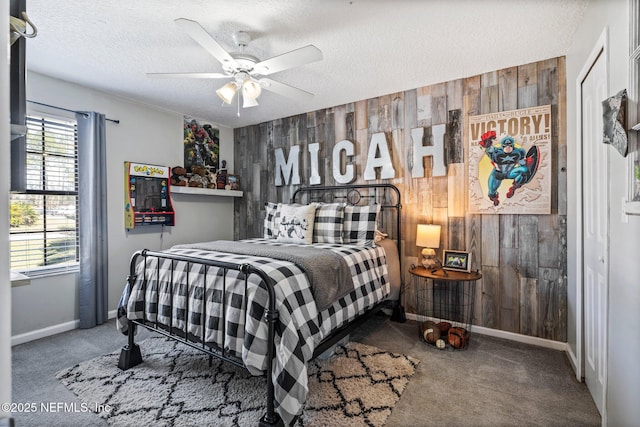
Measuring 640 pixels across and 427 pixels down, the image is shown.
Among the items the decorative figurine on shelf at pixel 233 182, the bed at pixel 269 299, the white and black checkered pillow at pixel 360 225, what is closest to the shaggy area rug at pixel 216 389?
the bed at pixel 269 299

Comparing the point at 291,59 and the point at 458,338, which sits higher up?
the point at 291,59

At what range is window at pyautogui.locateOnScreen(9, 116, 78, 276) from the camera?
2738 mm

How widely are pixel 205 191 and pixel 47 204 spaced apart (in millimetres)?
1596

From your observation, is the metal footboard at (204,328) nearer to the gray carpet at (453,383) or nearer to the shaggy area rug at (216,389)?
the shaggy area rug at (216,389)

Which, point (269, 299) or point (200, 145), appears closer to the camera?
point (269, 299)

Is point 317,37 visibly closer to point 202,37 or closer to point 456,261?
point 202,37

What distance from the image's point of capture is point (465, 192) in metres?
2.92

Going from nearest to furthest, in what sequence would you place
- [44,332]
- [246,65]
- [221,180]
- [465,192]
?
[246,65], [44,332], [465,192], [221,180]

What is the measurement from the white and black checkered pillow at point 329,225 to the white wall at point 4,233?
260 centimetres

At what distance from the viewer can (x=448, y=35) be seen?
222 cm

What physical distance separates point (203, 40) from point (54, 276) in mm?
2721

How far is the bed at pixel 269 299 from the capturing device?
1553 millimetres

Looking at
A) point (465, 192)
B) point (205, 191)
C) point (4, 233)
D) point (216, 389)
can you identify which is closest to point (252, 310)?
point (216, 389)

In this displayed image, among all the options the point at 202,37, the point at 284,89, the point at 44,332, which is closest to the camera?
the point at 202,37
